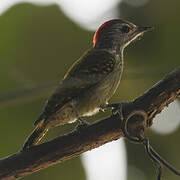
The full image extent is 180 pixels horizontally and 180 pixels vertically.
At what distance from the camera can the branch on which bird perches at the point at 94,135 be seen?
10.6 ft

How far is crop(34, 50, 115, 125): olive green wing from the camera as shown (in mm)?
4008

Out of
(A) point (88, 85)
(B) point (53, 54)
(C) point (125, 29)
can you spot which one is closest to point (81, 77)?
(A) point (88, 85)

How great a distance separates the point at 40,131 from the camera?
3.90 metres

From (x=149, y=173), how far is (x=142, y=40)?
114 cm

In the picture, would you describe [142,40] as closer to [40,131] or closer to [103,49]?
[103,49]

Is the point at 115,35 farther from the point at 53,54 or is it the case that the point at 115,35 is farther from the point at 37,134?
the point at 37,134

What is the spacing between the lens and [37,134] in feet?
12.6

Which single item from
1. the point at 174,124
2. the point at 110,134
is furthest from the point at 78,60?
the point at 110,134

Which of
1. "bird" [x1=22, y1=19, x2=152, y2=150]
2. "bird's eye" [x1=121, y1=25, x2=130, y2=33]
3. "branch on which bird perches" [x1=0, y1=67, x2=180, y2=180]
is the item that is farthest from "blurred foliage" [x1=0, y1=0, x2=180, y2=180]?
"branch on which bird perches" [x1=0, y1=67, x2=180, y2=180]

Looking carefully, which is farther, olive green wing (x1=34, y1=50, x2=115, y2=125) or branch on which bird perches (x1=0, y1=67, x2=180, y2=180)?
olive green wing (x1=34, y1=50, x2=115, y2=125)

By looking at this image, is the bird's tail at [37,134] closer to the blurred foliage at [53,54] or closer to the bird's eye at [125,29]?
the blurred foliage at [53,54]

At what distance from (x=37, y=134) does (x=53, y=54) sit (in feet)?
3.29

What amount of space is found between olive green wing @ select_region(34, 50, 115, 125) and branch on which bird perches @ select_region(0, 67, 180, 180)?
0.54m

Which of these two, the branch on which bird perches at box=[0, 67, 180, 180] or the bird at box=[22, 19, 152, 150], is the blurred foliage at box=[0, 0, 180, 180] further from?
the branch on which bird perches at box=[0, 67, 180, 180]
